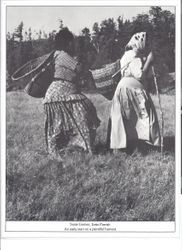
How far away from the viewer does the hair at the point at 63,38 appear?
65.3 inches

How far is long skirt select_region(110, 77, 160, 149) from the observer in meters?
1.67

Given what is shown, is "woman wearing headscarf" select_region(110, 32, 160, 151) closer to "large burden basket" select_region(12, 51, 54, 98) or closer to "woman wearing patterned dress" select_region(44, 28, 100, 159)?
"woman wearing patterned dress" select_region(44, 28, 100, 159)

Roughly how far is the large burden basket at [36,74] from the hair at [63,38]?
0.04m

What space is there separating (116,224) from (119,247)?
0.27 ft

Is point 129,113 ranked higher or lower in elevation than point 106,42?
lower

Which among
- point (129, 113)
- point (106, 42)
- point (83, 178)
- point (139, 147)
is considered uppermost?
point (106, 42)

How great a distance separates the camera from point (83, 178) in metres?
1.65

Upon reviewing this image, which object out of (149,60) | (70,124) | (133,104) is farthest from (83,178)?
(149,60)

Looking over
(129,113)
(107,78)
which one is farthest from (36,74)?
(129,113)

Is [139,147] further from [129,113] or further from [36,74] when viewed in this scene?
[36,74]

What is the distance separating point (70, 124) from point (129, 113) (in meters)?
0.23

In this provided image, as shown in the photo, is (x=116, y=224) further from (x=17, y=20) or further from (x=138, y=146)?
(x=17, y=20)

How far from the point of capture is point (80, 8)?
65.5 inches

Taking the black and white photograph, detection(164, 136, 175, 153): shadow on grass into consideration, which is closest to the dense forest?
the black and white photograph
